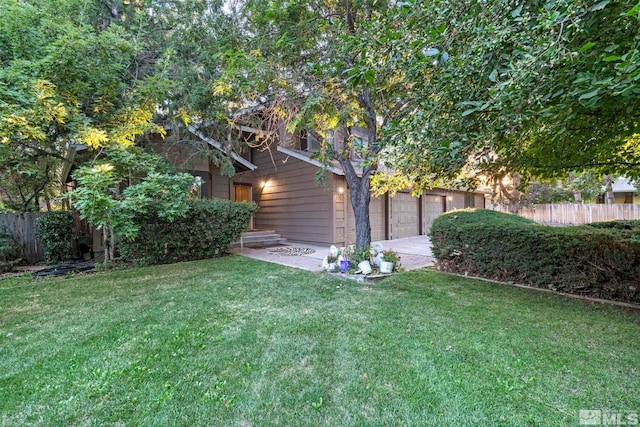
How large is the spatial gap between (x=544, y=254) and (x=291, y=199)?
841 centimetres

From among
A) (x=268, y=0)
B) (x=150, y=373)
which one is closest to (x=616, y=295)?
(x=150, y=373)

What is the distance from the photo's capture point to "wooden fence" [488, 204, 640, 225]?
1550 centimetres

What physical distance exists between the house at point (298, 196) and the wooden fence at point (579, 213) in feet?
28.2

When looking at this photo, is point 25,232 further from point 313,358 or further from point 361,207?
point 313,358

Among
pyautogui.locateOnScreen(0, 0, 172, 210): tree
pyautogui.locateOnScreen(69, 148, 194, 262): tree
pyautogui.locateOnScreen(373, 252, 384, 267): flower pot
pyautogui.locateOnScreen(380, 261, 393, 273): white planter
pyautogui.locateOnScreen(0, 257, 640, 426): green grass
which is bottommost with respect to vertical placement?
pyautogui.locateOnScreen(0, 257, 640, 426): green grass

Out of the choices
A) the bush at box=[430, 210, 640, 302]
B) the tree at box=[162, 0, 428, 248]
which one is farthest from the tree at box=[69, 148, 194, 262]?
the bush at box=[430, 210, 640, 302]

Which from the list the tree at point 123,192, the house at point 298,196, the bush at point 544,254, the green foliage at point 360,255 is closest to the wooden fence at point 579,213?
the house at point 298,196

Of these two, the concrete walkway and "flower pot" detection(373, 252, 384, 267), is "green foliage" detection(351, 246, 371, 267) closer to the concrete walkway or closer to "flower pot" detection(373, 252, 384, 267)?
"flower pot" detection(373, 252, 384, 267)

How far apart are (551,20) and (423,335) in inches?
121

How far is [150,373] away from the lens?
2564 mm

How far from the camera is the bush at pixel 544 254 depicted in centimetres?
441

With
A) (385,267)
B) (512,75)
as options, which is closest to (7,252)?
(385,267)

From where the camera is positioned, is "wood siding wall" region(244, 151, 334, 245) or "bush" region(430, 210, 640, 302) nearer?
"bush" region(430, 210, 640, 302)

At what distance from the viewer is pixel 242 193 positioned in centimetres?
1274
